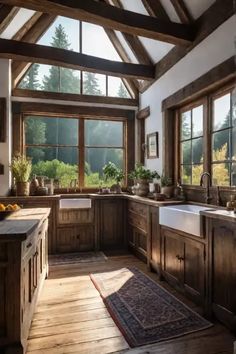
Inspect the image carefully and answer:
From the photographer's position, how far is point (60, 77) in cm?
473

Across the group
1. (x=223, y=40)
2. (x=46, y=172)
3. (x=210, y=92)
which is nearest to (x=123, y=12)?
(x=223, y=40)

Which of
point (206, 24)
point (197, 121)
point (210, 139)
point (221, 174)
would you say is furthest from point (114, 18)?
point (221, 174)

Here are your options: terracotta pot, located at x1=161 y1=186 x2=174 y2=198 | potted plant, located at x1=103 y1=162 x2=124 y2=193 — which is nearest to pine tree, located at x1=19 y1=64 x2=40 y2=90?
potted plant, located at x1=103 y1=162 x2=124 y2=193

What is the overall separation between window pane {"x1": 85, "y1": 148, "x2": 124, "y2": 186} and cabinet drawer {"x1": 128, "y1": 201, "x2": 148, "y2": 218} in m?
0.92

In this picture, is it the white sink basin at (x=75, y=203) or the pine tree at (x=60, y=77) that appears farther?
the pine tree at (x=60, y=77)

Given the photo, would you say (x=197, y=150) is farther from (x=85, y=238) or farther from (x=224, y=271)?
(x=85, y=238)

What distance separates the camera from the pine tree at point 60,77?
182 inches

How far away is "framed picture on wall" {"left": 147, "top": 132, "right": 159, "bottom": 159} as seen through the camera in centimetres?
437

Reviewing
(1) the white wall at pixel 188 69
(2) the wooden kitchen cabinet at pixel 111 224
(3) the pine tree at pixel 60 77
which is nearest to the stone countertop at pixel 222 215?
(1) the white wall at pixel 188 69

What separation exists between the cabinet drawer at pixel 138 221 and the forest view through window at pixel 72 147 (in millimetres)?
936

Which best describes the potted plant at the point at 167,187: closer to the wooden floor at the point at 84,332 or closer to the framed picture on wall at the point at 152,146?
the framed picture on wall at the point at 152,146

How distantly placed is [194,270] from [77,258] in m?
2.11

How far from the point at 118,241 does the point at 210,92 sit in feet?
9.14

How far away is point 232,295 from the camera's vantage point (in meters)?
2.03
